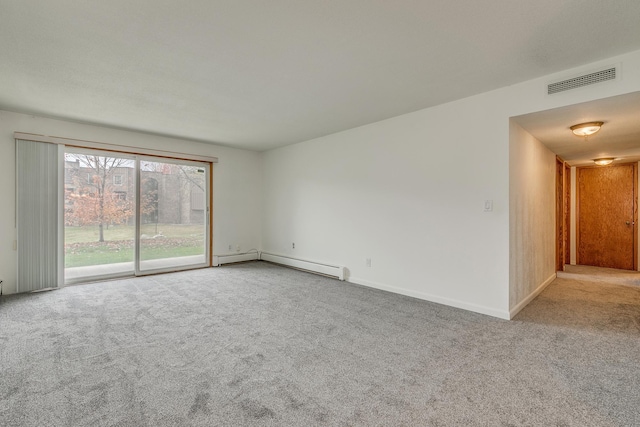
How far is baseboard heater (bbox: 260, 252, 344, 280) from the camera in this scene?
4922mm

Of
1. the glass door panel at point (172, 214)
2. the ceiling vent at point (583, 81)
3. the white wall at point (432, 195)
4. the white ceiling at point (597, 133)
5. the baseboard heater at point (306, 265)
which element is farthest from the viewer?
the glass door panel at point (172, 214)

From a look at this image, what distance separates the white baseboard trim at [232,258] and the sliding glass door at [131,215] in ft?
0.81

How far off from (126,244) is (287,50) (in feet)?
14.3

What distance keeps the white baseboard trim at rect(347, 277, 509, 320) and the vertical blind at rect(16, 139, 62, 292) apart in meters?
4.43

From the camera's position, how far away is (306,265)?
18.0 feet

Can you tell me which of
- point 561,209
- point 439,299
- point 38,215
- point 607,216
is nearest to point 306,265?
point 439,299

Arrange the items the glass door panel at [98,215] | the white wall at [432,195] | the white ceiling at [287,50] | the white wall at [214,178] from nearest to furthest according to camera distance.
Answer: the white ceiling at [287,50] → the white wall at [432,195] → the white wall at [214,178] → the glass door panel at [98,215]

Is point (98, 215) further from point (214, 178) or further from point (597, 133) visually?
point (597, 133)

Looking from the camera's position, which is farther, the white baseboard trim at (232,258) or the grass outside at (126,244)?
the white baseboard trim at (232,258)

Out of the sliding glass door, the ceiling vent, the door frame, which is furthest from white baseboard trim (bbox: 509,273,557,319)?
the sliding glass door

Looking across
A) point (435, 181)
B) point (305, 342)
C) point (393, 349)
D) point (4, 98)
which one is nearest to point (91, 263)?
point (4, 98)

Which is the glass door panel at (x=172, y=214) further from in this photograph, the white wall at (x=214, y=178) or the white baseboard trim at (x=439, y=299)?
the white baseboard trim at (x=439, y=299)

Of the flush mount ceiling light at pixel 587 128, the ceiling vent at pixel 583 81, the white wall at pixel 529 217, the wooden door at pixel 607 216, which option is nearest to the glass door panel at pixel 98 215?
the white wall at pixel 529 217

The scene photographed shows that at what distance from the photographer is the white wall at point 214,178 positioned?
4016mm
